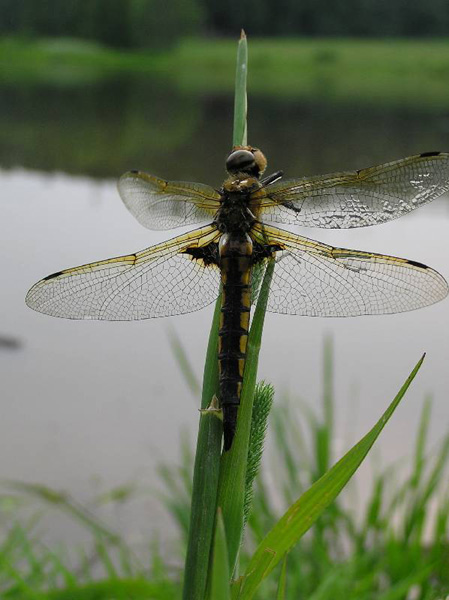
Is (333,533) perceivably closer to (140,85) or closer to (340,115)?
(340,115)

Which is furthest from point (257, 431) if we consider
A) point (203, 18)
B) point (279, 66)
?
point (279, 66)

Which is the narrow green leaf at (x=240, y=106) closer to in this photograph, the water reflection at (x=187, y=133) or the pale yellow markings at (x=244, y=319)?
the pale yellow markings at (x=244, y=319)

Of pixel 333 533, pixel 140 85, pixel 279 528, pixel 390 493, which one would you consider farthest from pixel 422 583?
pixel 140 85

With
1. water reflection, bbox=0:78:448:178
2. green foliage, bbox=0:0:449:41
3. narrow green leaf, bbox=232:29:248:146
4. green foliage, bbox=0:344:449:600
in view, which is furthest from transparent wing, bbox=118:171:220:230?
green foliage, bbox=0:0:449:41

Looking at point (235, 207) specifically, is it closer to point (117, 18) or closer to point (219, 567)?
point (219, 567)

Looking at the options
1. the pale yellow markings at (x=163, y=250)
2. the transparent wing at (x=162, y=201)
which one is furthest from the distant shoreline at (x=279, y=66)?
the pale yellow markings at (x=163, y=250)

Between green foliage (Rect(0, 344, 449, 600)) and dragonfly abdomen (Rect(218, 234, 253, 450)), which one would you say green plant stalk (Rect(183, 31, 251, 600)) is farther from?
green foliage (Rect(0, 344, 449, 600))
